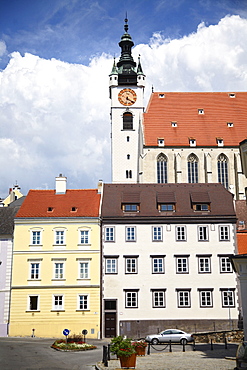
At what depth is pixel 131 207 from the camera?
44031mm

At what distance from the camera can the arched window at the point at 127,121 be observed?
278 feet

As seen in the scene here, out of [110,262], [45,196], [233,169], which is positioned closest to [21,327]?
[110,262]

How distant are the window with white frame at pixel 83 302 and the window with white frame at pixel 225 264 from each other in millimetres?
11754

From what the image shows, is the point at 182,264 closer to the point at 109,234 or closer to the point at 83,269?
the point at 109,234

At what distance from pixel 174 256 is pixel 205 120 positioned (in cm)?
4244

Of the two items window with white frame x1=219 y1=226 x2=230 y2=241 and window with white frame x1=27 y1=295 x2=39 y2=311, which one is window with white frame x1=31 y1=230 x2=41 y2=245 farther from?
window with white frame x1=219 y1=226 x2=230 y2=241

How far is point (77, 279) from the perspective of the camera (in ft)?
136

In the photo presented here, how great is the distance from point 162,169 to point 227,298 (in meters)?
35.8

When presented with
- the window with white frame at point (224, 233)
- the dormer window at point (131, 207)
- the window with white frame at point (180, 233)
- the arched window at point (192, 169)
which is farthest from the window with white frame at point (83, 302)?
the arched window at point (192, 169)

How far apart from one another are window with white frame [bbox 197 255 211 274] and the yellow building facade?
28.7ft

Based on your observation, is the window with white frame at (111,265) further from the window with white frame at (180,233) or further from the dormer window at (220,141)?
the dormer window at (220,141)

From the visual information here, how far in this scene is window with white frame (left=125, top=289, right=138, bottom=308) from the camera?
40844mm

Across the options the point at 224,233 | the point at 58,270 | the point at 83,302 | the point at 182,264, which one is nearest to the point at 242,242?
the point at 224,233

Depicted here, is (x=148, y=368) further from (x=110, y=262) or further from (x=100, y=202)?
(x=100, y=202)
